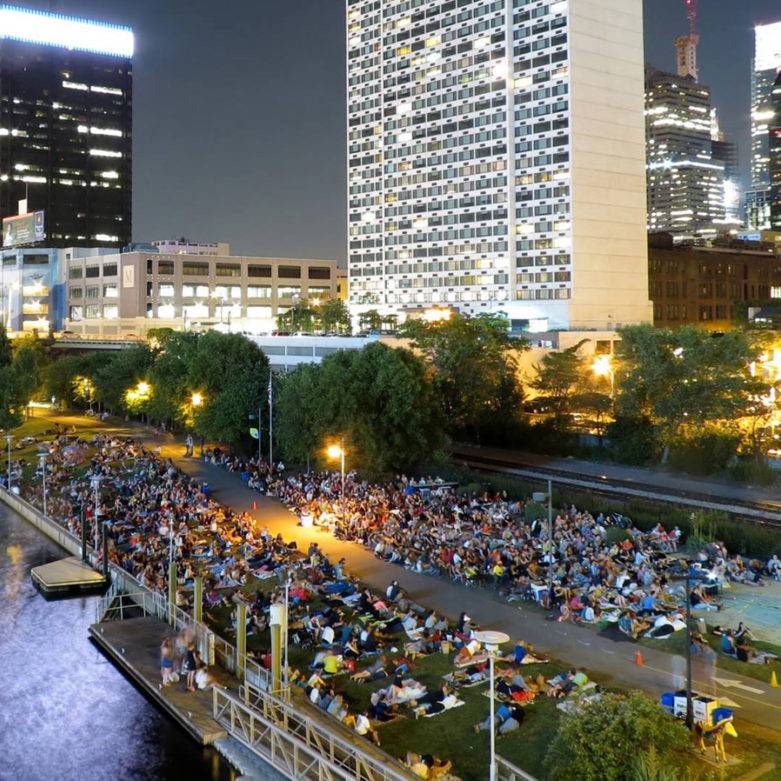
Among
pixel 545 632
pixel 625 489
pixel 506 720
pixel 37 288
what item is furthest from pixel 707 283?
pixel 506 720

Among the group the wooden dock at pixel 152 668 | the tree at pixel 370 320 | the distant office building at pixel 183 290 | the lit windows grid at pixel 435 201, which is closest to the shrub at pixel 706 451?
the wooden dock at pixel 152 668

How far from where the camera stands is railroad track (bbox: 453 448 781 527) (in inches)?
1619

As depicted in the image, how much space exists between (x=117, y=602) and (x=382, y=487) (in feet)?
53.0

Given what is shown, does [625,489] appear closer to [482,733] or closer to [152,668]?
[152,668]

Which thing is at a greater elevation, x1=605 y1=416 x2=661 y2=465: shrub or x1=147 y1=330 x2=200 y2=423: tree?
x1=147 y1=330 x2=200 y2=423: tree

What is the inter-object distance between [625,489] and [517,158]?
75.1m

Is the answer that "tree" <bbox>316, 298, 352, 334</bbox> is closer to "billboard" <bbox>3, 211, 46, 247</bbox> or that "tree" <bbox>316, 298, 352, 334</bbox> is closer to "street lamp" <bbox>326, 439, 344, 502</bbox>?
"billboard" <bbox>3, 211, 46, 247</bbox>

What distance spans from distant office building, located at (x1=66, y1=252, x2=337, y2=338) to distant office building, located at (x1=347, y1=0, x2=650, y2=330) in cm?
2900

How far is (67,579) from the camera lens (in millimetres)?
33938

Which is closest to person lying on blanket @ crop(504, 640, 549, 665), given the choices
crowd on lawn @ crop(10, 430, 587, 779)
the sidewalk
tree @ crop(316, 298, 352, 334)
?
crowd on lawn @ crop(10, 430, 587, 779)

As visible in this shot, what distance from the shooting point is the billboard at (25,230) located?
15762 centimetres

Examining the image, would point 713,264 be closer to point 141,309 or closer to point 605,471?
point 141,309

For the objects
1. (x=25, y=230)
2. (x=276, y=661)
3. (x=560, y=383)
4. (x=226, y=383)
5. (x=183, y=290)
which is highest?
(x=25, y=230)

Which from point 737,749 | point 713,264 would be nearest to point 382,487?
point 737,749
